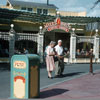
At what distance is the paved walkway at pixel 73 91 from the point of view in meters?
8.10

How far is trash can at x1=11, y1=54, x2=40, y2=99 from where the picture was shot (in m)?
7.43

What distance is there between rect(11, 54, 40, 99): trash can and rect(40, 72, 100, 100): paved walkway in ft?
2.06

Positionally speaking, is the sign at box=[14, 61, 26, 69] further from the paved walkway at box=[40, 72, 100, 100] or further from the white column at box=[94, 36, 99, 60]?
the white column at box=[94, 36, 99, 60]

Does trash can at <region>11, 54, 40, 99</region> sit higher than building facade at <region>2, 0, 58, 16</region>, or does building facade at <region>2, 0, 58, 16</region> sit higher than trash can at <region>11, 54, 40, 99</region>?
building facade at <region>2, 0, 58, 16</region>

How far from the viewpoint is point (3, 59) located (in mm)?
21031

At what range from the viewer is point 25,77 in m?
7.44

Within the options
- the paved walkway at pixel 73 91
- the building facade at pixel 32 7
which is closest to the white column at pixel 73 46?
the paved walkway at pixel 73 91

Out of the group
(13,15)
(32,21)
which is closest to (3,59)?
(13,15)

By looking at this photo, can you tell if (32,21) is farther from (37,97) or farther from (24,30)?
(37,97)

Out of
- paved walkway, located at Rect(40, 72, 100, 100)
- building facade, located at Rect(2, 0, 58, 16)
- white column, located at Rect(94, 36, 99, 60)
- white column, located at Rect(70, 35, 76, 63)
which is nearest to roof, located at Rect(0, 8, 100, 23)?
white column, located at Rect(70, 35, 76, 63)

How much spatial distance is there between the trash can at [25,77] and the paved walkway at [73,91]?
629 mm

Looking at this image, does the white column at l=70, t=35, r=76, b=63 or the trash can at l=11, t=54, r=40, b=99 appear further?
the white column at l=70, t=35, r=76, b=63

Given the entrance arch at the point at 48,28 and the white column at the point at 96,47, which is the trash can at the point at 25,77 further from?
the white column at the point at 96,47

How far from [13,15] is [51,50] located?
14533mm
